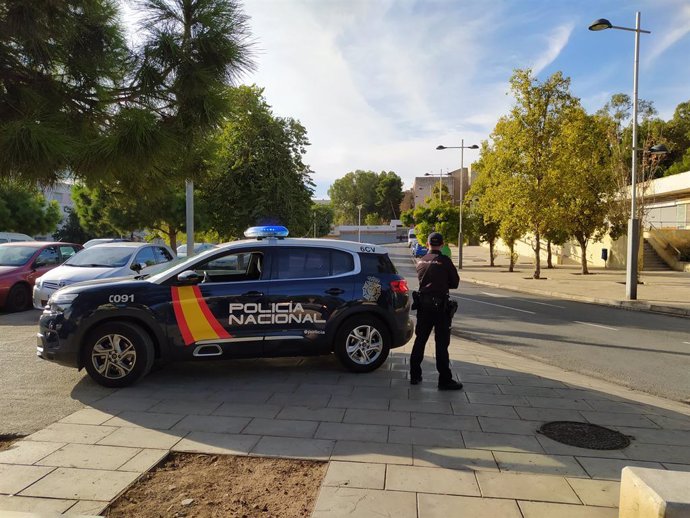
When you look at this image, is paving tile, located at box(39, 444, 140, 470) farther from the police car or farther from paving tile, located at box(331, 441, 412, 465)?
the police car

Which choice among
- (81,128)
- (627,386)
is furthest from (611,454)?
(81,128)

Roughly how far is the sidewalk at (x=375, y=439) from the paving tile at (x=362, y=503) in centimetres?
1

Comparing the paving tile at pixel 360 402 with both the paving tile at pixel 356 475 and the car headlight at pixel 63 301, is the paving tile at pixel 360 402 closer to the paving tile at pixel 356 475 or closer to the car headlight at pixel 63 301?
the paving tile at pixel 356 475

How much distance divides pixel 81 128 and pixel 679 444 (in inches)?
214

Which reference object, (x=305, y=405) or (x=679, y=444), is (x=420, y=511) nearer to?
(x=305, y=405)

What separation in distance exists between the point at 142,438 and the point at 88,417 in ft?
2.78

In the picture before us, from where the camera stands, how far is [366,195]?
124 m

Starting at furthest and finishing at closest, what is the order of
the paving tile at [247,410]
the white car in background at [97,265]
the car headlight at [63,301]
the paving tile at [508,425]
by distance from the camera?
the white car in background at [97,265], the car headlight at [63,301], the paving tile at [247,410], the paving tile at [508,425]

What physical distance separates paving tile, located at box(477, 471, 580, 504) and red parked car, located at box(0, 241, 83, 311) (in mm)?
11868

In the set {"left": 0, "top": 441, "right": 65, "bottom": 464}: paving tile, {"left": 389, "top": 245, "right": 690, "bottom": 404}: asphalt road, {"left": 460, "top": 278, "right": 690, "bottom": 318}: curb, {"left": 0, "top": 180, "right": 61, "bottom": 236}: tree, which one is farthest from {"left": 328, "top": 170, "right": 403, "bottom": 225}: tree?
{"left": 0, "top": 441, "right": 65, "bottom": 464}: paving tile

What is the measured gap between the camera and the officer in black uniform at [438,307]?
5.90 metres

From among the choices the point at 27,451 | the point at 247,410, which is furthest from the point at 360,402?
the point at 27,451

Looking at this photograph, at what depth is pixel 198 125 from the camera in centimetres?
406

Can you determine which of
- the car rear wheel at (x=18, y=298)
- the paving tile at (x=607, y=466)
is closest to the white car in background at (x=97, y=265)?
the car rear wheel at (x=18, y=298)
